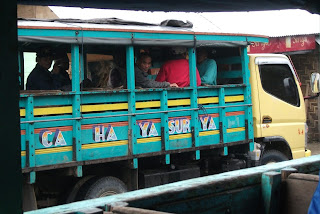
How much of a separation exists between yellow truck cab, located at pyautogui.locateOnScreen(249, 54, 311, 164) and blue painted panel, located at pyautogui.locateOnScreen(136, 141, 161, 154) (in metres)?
1.91

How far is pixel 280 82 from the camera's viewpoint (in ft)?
25.6

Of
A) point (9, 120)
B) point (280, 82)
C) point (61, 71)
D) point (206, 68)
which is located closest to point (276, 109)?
point (280, 82)

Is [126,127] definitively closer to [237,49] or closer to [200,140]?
[200,140]

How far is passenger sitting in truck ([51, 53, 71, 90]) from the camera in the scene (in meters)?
6.19

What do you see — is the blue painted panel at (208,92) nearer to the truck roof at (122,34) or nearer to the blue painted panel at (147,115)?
the truck roof at (122,34)

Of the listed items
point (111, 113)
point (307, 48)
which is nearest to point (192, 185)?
point (111, 113)

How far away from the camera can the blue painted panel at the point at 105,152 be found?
5625 millimetres

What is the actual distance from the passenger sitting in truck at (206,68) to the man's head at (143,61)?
894 mm

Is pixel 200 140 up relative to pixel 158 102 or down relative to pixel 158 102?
down

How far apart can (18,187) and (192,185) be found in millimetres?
1407

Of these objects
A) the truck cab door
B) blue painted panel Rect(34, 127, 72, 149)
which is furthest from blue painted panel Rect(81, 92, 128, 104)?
the truck cab door

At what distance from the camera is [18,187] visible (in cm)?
183

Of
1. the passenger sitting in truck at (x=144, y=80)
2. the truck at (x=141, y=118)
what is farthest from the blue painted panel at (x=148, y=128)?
the passenger sitting in truck at (x=144, y=80)

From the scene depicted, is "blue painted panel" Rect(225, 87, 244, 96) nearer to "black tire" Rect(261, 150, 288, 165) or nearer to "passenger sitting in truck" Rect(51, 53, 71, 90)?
"black tire" Rect(261, 150, 288, 165)
